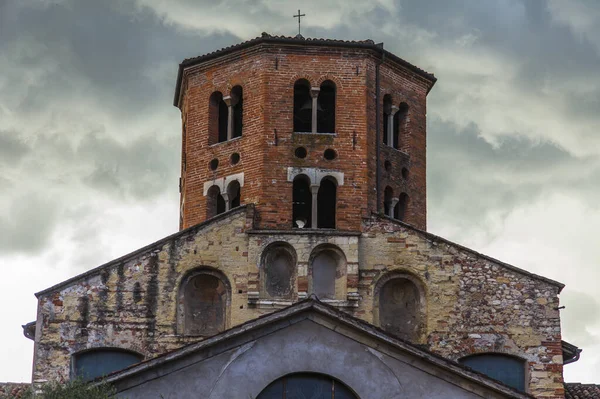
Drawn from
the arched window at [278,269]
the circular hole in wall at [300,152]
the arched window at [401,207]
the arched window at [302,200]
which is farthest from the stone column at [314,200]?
the arched window at [401,207]

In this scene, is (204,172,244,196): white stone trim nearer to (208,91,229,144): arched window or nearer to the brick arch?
(208,91,229,144): arched window

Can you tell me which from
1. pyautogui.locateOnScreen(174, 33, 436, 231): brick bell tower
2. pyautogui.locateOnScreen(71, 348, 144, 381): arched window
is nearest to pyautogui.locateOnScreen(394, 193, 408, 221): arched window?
pyautogui.locateOnScreen(174, 33, 436, 231): brick bell tower

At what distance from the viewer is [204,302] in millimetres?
41781

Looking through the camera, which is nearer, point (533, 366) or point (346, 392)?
point (346, 392)

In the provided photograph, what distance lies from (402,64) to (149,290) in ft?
32.4

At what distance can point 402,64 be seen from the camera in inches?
1784

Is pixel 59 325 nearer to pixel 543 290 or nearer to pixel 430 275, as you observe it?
pixel 430 275

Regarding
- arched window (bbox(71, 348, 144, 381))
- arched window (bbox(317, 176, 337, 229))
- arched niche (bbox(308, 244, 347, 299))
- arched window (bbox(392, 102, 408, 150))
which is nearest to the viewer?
arched window (bbox(71, 348, 144, 381))

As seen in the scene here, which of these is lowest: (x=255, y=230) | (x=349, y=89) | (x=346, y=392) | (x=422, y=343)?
(x=346, y=392)

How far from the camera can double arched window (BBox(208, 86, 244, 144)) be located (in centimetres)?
4447

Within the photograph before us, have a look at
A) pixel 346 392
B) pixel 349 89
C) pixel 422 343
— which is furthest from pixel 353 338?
pixel 349 89

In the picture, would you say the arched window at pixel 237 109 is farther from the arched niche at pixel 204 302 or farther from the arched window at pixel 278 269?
the arched niche at pixel 204 302

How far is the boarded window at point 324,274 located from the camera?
41.8 meters

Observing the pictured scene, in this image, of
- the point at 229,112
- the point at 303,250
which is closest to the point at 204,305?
the point at 303,250
